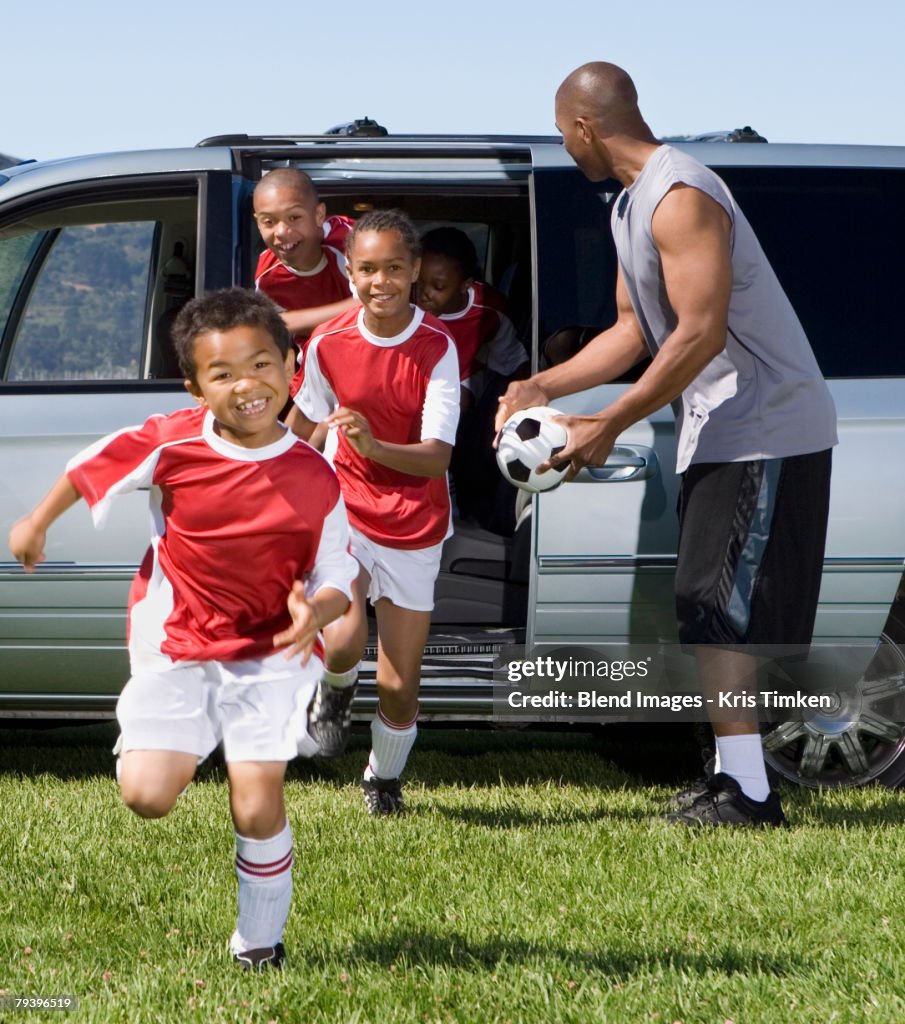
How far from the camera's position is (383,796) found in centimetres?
465

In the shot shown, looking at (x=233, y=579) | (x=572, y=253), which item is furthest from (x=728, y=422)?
(x=233, y=579)

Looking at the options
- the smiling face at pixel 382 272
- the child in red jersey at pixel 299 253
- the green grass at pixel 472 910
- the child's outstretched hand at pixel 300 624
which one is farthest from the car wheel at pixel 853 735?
the child's outstretched hand at pixel 300 624

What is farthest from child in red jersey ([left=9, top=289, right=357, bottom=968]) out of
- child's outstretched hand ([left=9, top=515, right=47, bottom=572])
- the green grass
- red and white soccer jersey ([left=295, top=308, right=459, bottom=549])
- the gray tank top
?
the gray tank top

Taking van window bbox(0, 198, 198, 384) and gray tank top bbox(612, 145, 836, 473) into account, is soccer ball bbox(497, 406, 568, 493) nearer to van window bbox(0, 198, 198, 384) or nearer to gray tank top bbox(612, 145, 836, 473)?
gray tank top bbox(612, 145, 836, 473)

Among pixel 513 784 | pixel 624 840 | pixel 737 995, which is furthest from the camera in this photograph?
pixel 513 784

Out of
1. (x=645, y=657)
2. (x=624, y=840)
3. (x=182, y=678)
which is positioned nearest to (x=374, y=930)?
(x=182, y=678)

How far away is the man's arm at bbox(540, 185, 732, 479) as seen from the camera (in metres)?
4.14

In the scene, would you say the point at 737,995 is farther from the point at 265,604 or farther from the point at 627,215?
the point at 627,215

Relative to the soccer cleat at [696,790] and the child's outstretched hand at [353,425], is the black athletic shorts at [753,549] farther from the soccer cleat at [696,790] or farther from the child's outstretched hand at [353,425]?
the child's outstretched hand at [353,425]

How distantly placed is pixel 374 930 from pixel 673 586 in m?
1.74

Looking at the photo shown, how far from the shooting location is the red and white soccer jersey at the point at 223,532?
304 centimetres

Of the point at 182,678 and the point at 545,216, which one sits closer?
the point at 182,678

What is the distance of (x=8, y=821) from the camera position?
175 inches

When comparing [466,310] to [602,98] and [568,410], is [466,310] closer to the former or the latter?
[568,410]
